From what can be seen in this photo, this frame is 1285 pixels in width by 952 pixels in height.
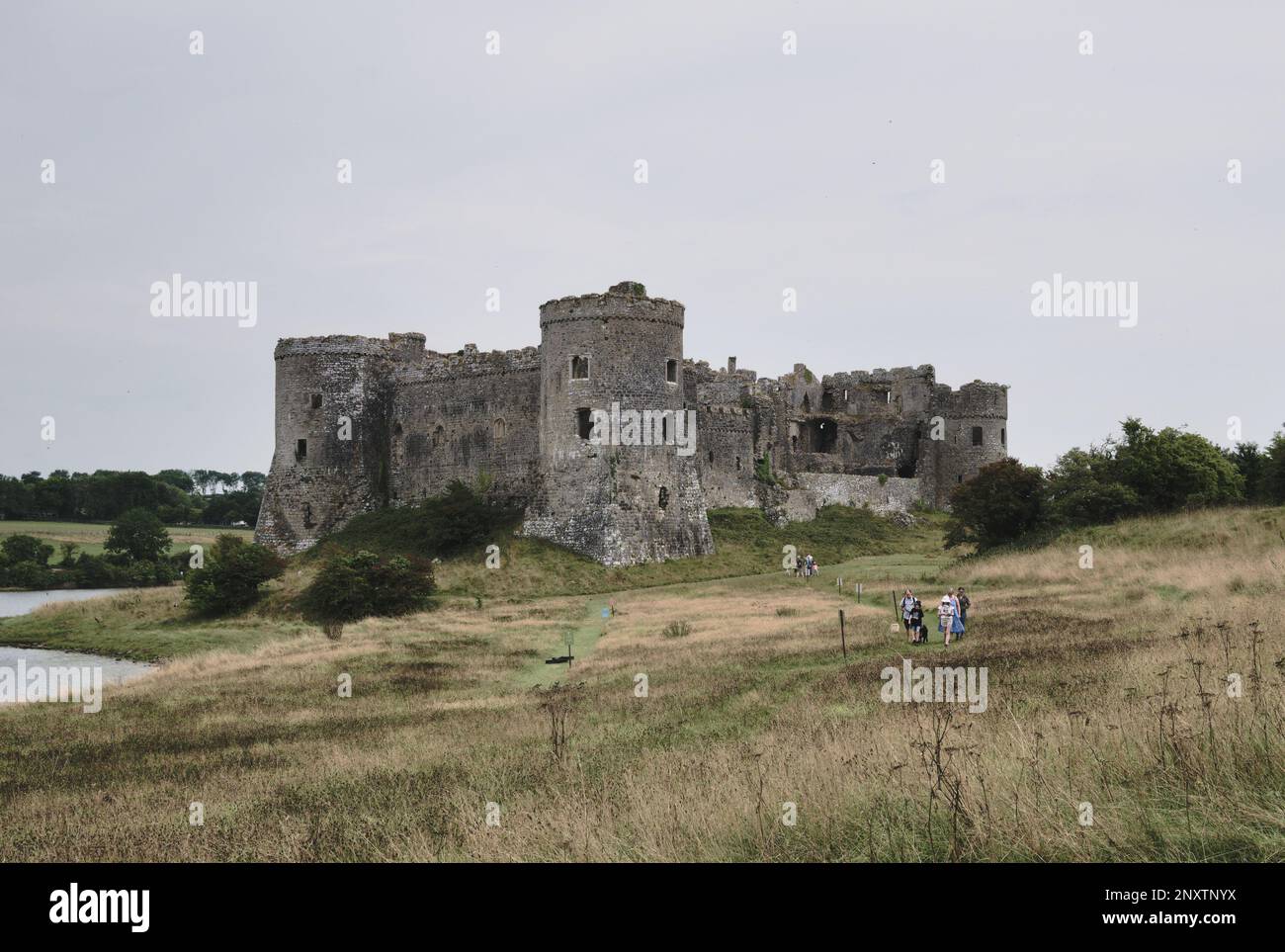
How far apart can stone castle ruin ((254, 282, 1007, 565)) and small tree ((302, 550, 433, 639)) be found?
6394mm

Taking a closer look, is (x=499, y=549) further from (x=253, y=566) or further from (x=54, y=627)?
(x=54, y=627)

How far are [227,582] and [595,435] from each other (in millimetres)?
14438

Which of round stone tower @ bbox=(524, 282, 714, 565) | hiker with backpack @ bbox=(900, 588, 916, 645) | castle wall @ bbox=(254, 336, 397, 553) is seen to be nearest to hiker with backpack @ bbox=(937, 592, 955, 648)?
hiker with backpack @ bbox=(900, 588, 916, 645)

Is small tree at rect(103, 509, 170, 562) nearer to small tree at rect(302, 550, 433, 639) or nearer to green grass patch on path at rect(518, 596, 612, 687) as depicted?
small tree at rect(302, 550, 433, 639)

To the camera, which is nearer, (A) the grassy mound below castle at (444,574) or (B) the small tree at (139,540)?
(A) the grassy mound below castle at (444,574)

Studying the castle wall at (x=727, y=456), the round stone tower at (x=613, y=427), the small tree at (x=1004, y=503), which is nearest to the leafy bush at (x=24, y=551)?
the round stone tower at (x=613, y=427)

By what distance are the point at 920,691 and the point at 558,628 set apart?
17.9m

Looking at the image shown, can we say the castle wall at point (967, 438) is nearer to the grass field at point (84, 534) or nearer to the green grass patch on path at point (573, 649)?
the green grass patch on path at point (573, 649)

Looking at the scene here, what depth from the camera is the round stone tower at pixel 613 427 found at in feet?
141

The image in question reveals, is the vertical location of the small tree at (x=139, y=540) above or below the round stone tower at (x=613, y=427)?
below

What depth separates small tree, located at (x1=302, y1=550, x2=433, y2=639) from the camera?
3875 cm

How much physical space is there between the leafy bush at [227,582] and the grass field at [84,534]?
36.6 metres

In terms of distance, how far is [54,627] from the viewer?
42875mm
